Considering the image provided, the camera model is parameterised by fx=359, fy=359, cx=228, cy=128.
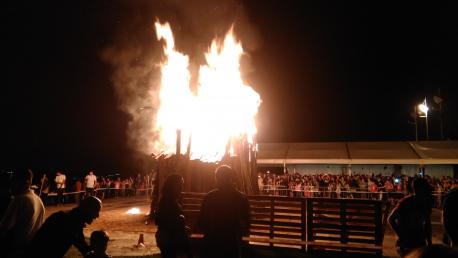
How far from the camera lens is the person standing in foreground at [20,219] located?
4137 millimetres

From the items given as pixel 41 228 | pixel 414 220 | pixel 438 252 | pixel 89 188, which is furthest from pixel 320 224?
pixel 89 188

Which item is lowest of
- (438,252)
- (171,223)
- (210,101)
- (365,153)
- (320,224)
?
(320,224)

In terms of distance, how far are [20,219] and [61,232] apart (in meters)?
0.99

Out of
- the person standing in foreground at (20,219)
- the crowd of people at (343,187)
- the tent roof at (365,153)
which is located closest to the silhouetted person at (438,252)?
the person standing in foreground at (20,219)

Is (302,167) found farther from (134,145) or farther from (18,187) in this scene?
(134,145)

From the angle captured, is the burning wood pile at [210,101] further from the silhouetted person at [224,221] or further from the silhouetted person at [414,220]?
the silhouetted person at [224,221]

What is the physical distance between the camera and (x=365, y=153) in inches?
1209

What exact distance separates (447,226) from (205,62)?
1373cm

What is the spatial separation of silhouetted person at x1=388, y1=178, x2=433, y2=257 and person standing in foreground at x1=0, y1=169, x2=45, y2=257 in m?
4.81

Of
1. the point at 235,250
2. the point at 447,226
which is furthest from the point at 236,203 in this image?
the point at 447,226

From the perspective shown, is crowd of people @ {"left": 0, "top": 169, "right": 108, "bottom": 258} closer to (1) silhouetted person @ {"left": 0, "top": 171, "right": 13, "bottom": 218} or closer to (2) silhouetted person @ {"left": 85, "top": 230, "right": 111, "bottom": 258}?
(2) silhouetted person @ {"left": 85, "top": 230, "right": 111, "bottom": 258}

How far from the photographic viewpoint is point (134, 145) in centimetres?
7006

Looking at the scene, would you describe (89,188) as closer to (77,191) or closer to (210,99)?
(77,191)

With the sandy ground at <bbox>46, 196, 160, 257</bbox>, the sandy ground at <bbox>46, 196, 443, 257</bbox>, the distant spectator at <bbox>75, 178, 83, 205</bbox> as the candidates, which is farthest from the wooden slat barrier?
the distant spectator at <bbox>75, 178, 83, 205</bbox>
